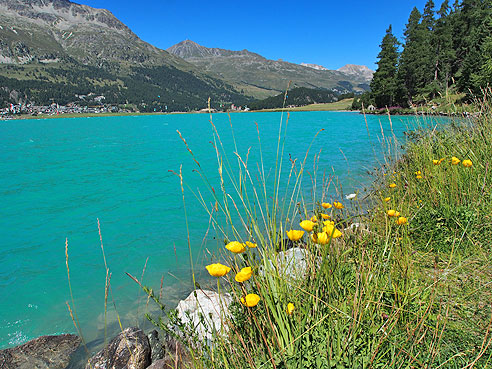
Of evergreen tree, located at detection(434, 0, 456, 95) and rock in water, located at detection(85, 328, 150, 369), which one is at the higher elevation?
evergreen tree, located at detection(434, 0, 456, 95)

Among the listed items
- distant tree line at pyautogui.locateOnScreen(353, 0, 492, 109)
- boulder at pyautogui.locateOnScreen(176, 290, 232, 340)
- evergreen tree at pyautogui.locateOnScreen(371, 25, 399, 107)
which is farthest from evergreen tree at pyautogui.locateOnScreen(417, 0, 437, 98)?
boulder at pyautogui.locateOnScreen(176, 290, 232, 340)

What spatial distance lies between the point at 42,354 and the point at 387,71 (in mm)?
72346

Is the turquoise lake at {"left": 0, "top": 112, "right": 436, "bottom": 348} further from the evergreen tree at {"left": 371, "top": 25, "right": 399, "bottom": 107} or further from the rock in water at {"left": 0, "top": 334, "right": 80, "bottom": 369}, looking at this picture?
the evergreen tree at {"left": 371, "top": 25, "right": 399, "bottom": 107}

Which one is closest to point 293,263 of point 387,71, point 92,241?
point 92,241

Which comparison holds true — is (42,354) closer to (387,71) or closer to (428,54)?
(428,54)

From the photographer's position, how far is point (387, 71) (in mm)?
62125

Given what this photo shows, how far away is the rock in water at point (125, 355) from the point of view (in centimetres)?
375

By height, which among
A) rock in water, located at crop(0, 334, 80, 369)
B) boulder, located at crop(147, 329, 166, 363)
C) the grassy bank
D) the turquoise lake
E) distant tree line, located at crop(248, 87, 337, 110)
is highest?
distant tree line, located at crop(248, 87, 337, 110)

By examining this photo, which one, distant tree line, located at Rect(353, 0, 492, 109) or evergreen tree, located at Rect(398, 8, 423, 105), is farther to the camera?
evergreen tree, located at Rect(398, 8, 423, 105)

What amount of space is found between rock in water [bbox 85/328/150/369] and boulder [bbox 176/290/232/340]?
0.61 m

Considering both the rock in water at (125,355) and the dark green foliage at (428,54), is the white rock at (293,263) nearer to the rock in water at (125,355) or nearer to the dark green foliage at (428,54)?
the rock in water at (125,355)

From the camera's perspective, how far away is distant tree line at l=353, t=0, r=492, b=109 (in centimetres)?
4819

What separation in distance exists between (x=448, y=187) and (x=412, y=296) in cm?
270

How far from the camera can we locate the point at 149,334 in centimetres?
427
